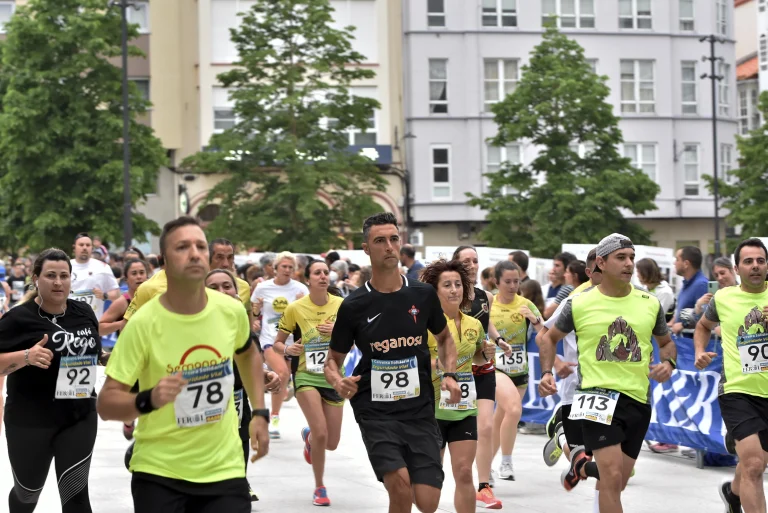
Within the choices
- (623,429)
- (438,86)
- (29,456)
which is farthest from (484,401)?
(438,86)

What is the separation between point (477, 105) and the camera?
5297cm

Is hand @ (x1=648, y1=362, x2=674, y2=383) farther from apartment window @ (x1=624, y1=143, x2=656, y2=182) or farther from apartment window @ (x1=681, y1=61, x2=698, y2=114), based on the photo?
apartment window @ (x1=681, y1=61, x2=698, y2=114)

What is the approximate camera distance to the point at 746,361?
29.8 ft

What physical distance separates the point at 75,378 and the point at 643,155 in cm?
4810

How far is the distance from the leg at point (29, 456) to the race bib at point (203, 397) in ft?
8.17

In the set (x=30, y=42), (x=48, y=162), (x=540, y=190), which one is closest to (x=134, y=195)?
(x=48, y=162)

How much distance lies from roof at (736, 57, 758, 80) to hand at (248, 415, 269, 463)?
207 feet

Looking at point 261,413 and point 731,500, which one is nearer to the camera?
point 261,413

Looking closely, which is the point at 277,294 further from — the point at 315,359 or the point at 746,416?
the point at 746,416

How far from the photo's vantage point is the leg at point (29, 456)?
8070mm

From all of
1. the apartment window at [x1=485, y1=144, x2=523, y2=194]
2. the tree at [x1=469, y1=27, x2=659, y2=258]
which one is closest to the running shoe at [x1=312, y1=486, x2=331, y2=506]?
the tree at [x1=469, y1=27, x2=659, y2=258]

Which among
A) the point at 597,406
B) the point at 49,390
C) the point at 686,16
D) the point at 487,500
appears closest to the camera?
the point at 49,390

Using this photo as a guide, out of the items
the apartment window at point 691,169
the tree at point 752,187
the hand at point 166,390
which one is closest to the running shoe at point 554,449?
the hand at point 166,390

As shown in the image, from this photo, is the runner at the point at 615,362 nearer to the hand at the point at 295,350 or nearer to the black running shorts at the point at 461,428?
the black running shorts at the point at 461,428
